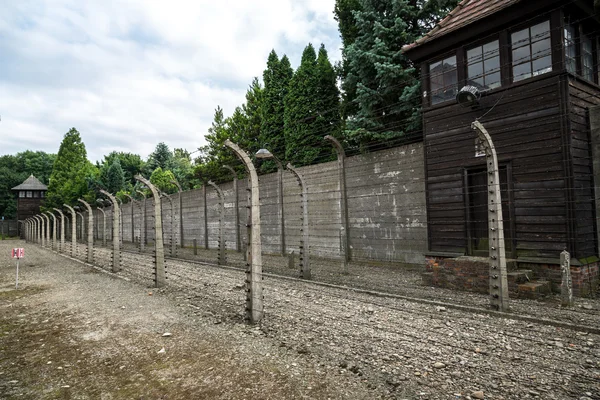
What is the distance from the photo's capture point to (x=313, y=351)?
4.28 meters

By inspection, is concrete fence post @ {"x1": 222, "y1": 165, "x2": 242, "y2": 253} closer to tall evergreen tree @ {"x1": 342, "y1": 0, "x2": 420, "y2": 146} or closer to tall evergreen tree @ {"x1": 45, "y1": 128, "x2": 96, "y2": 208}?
tall evergreen tree @ {"x1": 342, "y1": 0, "x2": 420, "y2": 146}

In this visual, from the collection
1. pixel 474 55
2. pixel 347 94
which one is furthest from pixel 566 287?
pixel 347 94

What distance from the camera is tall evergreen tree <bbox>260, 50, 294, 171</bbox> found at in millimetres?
19419

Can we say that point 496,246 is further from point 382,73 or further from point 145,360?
point 382,73

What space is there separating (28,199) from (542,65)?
71.7 m

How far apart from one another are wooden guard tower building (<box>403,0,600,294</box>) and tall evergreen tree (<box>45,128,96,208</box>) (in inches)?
1891

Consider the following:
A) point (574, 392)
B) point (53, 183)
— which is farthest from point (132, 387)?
point (53, 183)

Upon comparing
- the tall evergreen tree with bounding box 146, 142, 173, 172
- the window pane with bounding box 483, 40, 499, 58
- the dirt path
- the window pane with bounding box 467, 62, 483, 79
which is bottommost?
the dirt path

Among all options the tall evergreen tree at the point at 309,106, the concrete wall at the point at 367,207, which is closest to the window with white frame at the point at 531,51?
the concrete wall at the point at 367,207

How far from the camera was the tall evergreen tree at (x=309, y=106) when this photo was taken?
16.6 metres

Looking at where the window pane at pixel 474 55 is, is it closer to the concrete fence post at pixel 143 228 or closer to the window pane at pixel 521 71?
the window pane at pixel 521 71

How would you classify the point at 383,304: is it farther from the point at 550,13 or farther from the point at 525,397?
the point at 550,13

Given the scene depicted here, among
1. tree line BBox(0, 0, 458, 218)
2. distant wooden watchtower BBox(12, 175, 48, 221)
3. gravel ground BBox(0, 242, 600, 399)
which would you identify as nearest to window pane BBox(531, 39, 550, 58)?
tree line BBox(0, 0, 458, 218)

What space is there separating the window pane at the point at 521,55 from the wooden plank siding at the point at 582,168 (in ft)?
3.02
